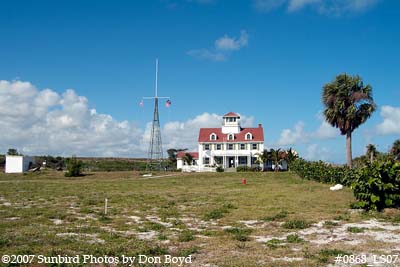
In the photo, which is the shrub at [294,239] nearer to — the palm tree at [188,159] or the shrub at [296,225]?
the shrub at [296,225]

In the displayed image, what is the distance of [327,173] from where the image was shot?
29.8 m

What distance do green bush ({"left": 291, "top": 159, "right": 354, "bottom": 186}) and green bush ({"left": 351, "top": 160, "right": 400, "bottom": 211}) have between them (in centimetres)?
974

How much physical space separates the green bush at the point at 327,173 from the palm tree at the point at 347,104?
3598mm

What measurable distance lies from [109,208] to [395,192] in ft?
33.8

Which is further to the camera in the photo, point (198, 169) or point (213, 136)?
point (213, 136)

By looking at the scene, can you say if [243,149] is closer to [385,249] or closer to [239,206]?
[239,206]

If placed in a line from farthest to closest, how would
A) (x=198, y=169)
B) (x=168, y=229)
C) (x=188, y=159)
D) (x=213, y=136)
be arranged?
(x=213, y=136) → (x=188, y=159) → (x=198, y=169) → (x=168, y=229)

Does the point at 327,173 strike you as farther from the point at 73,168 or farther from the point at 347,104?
the point at 73,168

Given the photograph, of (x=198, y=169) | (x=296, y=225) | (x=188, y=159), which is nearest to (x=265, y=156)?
(x=198, y=169)

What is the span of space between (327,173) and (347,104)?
1017 centimetres

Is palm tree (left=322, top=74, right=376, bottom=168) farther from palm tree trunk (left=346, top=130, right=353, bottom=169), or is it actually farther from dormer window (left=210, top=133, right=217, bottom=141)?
dormer window (left=210, top=133, right=217, bottom=141)

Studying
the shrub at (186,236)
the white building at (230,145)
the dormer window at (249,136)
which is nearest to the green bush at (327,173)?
the shrub at (186,236)

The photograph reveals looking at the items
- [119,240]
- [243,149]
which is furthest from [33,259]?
[243,149]

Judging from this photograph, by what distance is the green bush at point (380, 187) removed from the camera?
13.5 meters
